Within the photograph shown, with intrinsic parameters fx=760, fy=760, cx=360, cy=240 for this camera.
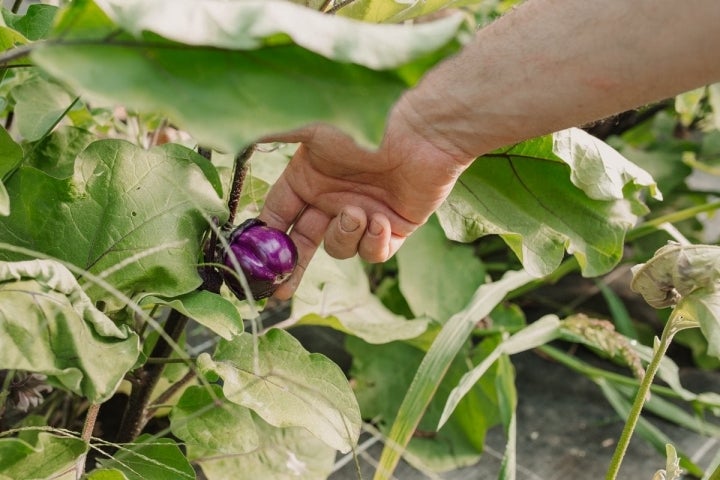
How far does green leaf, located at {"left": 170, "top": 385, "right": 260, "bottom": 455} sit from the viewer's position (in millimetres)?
768

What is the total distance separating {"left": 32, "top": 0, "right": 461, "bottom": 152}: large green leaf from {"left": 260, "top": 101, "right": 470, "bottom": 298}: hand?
0.34 m

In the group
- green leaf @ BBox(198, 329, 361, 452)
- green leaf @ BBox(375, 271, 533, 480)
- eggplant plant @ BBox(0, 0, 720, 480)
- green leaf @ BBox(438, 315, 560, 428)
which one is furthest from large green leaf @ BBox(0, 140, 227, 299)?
green leaf @ BBox(438, 315, 560, 428)

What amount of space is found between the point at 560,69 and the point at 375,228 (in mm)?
290

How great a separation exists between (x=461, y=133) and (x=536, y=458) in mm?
741

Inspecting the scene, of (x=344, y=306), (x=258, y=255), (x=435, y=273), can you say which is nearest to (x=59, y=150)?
(x=258, y=255)

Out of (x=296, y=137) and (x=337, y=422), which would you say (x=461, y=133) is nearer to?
(x=296, y=137)

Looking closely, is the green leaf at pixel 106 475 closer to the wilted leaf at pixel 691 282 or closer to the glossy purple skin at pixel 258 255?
the glossy purple skin at pixel 258 255

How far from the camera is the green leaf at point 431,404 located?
127cm

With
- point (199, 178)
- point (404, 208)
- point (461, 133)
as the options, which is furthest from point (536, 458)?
point (199, 178)

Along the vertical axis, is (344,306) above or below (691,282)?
below

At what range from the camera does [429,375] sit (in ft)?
3.28

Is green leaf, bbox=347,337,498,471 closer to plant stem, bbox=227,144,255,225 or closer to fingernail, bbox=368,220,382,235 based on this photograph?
fingernail, bbox=368,220,382,235

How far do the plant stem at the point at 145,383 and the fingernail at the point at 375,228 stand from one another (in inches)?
9.3

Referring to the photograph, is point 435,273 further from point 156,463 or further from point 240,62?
point 240,62
